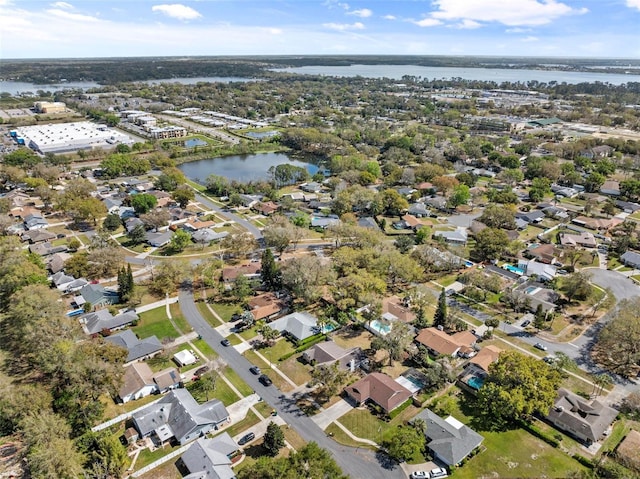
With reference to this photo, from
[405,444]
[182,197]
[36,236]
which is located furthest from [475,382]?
[36,236]

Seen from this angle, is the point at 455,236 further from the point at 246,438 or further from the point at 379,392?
the point at 246,438

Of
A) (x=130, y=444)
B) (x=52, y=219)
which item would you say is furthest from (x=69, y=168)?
(x=130, y=444)

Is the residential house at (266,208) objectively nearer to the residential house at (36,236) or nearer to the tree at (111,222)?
the tree at (111,222)

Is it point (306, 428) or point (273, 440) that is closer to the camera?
point (273, 440)

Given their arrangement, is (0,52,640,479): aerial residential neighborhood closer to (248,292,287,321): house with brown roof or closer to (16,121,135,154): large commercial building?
(248,292,287,321): house with brown roof

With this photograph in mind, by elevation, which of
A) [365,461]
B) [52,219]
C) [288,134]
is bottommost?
[365,461]

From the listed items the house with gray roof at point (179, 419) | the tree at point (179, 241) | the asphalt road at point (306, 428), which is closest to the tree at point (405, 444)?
the asphalt road at point (306, 428)

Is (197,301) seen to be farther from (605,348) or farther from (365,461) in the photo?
(605,348)
